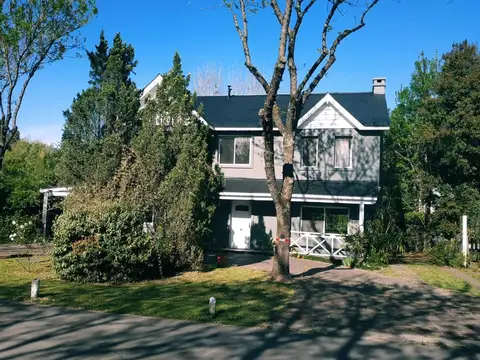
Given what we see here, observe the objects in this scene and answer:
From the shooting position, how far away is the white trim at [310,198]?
19.0 meters

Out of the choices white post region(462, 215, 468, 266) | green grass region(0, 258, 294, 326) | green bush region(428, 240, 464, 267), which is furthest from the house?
green grass region(0, 258, 294, 326)

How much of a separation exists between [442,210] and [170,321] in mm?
18074

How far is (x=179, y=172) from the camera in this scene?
15242 millimetres

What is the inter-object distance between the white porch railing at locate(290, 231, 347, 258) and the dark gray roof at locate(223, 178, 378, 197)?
1.83 m

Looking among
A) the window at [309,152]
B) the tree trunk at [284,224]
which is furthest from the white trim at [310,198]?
the tree trunk at [284,224]

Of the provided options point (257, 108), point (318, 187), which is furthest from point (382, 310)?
point (257, 108)

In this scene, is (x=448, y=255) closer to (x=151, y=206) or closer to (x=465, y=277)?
(x=465, y=277)

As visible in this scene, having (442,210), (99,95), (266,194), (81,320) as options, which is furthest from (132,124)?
(442,210)

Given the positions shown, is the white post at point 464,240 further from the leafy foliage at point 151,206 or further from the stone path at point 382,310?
the leafy foliage at point 151,206

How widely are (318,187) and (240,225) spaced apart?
4.20 m

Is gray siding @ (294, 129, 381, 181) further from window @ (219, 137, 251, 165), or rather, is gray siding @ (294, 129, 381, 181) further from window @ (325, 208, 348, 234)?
window @ (219, 137, 251, 165)

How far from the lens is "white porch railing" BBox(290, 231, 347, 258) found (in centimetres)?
1964

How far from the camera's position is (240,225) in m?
22.3

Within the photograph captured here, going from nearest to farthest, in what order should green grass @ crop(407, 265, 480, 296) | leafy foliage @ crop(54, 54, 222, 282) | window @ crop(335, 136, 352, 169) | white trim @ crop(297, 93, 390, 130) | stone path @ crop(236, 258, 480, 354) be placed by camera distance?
stone path @ crop(236, 258, 480, 354), leafy foliage @ crop(54, 54, 222, 282), green grass @ crop(407, 265, 480, 296), white trim @ crop(297, 93, 390, 130), window @ crop(335, 136, 352, 169)
